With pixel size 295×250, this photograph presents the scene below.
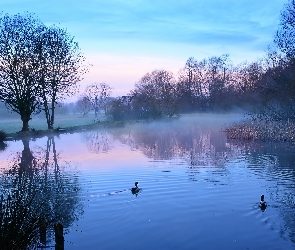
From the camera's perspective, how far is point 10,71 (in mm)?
41656

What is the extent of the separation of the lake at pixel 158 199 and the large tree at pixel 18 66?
20.0m

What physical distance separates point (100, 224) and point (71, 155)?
52.7 ft

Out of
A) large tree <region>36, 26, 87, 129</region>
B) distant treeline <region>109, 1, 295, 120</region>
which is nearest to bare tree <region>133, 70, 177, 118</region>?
distant treeline <region>109, 1, 295, 120</region>

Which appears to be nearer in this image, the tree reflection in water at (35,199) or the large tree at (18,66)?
the tree reflection in water at (35,199)

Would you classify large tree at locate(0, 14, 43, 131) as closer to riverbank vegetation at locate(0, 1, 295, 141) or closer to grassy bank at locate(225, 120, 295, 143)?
riverbank vegetation at locate(0, 1, 295, 141)

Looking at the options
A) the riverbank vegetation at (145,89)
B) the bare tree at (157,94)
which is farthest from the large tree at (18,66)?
the bare tree at (157,94)

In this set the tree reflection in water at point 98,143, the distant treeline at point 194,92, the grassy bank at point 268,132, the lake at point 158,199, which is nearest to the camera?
the lake at point 158,199

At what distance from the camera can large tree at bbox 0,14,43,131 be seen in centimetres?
4169

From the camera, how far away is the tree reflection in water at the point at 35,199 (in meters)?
5.91

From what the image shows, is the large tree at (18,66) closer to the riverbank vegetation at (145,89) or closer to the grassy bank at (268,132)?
the riverbank vegetation at (145,89)

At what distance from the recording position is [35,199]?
12547 millimetres

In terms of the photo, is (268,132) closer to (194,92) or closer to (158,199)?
(158,199)

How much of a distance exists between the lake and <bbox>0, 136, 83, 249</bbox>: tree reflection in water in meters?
0.04

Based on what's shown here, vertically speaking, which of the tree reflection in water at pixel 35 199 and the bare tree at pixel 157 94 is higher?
the bare tree at pixel 157 94
